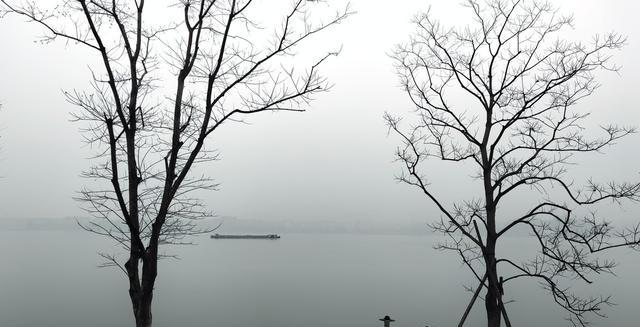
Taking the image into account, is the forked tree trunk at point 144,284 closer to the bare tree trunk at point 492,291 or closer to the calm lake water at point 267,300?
the bare tree trunk at point 492,291

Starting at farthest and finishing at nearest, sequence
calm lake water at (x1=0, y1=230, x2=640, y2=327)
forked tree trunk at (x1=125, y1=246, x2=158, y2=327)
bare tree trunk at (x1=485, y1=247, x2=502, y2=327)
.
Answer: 1. calm lake water at (x1=0, y1=230, x2=640, y2=327)
2. bare tree trunk at (x1=485, y1=247, x2=502, y2=327)
3. forked tree trunk at (x1=125, y1=246, x2=158, y2=327)

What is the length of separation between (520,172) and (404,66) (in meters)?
3.47

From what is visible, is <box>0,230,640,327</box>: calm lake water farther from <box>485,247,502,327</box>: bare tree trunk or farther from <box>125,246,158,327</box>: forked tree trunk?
<box>125,246,158,327</box>: forked tree trunk

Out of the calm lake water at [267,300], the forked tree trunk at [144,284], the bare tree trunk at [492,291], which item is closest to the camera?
the forked tree trunk at [144,284]

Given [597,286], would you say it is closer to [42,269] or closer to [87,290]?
[87,290]

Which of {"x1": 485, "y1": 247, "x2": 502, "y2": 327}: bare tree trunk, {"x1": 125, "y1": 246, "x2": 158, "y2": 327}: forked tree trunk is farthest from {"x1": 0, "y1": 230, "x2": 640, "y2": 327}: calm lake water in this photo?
{"x1": 125, "y1": 246, "x2": 158, "y2": 327}: forked tree trunk

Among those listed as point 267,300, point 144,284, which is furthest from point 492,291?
point 267,300

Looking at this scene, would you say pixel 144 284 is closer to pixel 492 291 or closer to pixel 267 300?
pixel 492 291

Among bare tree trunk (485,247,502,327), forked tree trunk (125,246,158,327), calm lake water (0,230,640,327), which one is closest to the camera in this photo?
forked tree trunk (125,246,158,327)

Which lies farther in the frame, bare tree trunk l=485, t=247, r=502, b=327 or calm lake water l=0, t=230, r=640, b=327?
calm lake water l=0, t=230, r=640, b=327

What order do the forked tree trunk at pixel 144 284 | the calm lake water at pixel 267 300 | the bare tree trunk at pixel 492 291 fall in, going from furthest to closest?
the calm lake water at pixel 267 300, the bare tree trunk at pixel 492 291, the forked tree trunk at pixel 144 284

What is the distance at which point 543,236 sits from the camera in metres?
10.2

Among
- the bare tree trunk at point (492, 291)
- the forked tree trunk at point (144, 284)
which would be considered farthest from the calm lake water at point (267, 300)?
the forked tree trunk at point (144, 284)

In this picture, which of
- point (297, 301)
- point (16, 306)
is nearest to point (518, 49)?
point (297, 301)
